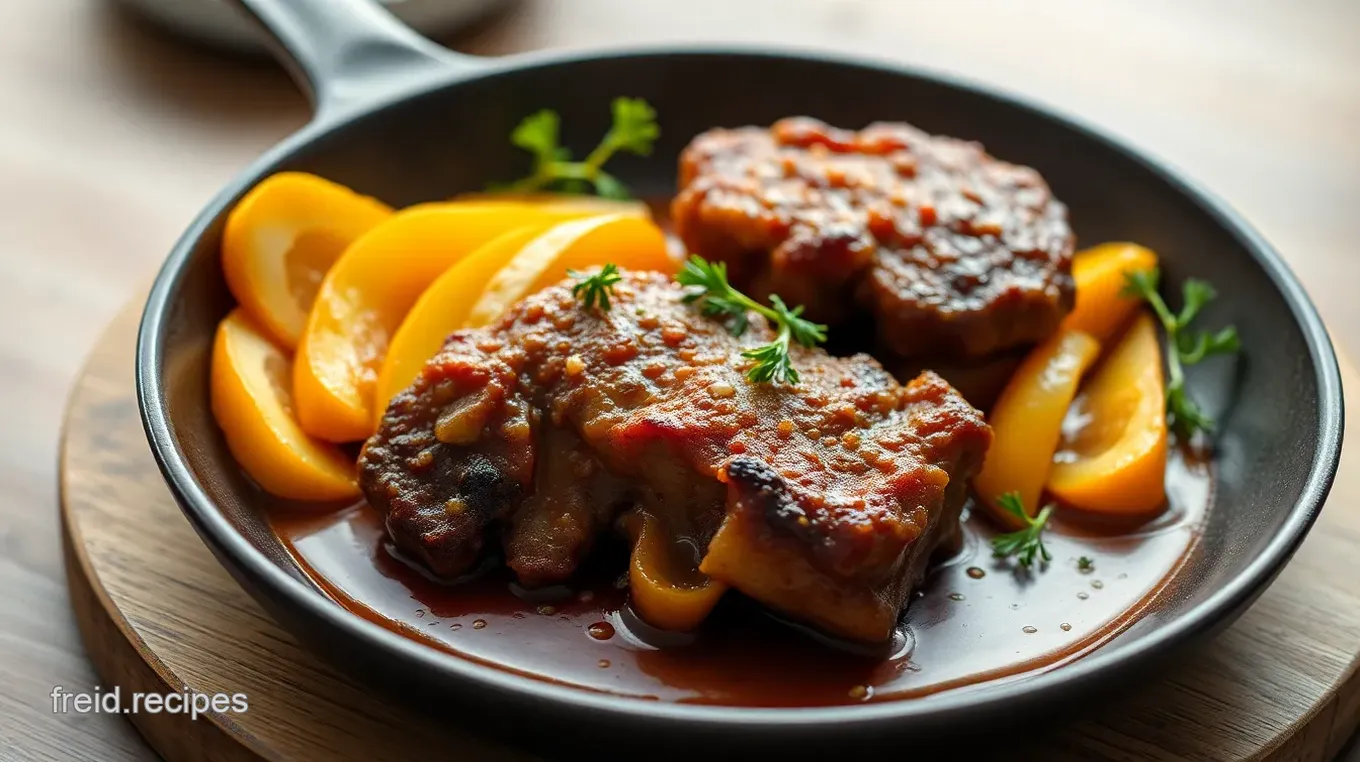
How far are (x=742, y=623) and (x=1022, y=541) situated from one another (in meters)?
0.63

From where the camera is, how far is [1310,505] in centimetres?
245

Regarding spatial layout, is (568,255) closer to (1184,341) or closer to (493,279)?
(493,279)

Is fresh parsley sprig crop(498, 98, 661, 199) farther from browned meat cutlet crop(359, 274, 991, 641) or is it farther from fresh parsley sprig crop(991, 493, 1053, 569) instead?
fresh parsley sprig crop(991, 493, 1053, 569)

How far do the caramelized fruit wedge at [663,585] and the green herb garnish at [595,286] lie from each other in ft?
1.54

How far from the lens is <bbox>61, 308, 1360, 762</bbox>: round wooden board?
2.42m

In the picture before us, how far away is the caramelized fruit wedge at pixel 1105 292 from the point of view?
129 inches

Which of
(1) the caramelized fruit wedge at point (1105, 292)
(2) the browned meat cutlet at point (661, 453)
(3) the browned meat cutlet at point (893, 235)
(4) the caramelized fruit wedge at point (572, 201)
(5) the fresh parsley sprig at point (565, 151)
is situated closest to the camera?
(2) the browned meat cutlet at point (661, 453)

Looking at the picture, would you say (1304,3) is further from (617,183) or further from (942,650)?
(942,650)

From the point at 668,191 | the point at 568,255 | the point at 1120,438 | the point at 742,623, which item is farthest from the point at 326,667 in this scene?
the point at 668,191

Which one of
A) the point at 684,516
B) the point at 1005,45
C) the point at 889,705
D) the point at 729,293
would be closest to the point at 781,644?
the point at 684,516

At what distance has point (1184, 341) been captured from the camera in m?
3.36

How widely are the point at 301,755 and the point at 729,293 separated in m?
1.25

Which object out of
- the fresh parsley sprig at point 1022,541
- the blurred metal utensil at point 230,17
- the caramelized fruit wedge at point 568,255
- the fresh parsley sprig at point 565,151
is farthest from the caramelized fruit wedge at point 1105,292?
the blurred metal utensil at point 230,17

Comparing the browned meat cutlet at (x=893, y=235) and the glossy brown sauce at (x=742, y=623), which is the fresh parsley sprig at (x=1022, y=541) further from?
the browned meat cutlet at (x=893, y=235)
